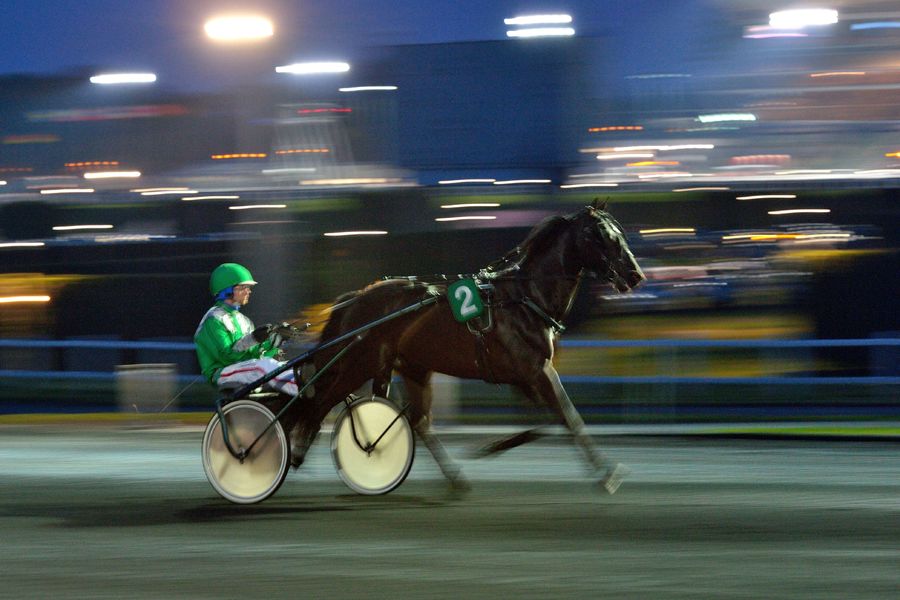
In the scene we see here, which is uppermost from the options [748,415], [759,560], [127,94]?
[127,94]

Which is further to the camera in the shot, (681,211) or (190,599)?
(681,211)

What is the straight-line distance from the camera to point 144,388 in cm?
1562

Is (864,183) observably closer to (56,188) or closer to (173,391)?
(173,391)

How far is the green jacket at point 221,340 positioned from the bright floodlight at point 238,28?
833cm

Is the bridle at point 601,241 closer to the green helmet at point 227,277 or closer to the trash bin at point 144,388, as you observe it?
the green helmet at point 227,277

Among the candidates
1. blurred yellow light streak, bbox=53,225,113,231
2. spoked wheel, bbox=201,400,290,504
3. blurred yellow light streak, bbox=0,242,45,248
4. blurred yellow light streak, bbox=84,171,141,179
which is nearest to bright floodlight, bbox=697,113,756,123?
blurred yellow light streak, bbox=84,171,141,179

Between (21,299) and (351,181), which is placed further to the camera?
(21,299)

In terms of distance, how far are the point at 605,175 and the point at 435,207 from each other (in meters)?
2.72

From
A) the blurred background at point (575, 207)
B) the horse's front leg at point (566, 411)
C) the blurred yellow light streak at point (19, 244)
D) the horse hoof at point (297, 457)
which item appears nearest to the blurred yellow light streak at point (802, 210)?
the blurred background at point (575, 207)

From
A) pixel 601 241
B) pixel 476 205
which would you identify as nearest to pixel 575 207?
pixel 476 205

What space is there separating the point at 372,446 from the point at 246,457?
819 mm

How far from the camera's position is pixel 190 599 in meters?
5.27

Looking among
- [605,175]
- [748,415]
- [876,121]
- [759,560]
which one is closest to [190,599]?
[759,560]

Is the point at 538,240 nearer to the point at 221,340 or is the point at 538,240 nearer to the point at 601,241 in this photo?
the point at 601,241
